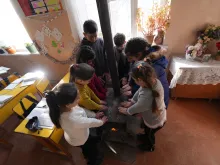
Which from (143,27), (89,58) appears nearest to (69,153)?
(89,58)

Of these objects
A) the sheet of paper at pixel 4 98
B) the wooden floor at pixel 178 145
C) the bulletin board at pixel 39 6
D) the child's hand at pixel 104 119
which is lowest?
the wooden floor at pixel 178 145

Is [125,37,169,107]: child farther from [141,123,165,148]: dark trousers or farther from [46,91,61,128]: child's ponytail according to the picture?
[46,91,61,128]: child's ponytail

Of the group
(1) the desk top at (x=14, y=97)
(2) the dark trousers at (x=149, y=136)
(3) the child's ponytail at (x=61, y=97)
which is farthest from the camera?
(1) the desk top at (x=14, y=97)

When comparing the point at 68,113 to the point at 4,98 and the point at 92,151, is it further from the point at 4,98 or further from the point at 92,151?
the point at 4,98

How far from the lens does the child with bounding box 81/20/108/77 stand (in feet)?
4.36

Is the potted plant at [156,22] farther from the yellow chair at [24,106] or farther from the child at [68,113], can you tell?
the yellow chair at [24,106]

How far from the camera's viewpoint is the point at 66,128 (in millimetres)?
883

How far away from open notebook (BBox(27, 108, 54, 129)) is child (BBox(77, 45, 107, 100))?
0.56 metres

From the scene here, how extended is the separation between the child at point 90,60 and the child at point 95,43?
0.26 meters

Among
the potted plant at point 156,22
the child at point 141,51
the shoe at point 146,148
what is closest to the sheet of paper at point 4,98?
the child at point 141,51

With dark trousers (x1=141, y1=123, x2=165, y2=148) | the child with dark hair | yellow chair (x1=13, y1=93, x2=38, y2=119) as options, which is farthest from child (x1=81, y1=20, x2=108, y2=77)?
yellow chair (x1=13, y1=93, x2=38, y2=119)

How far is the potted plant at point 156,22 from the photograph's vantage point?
1.59m

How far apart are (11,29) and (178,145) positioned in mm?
3308

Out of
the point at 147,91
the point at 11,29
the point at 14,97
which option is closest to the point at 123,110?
the point at 147,91
